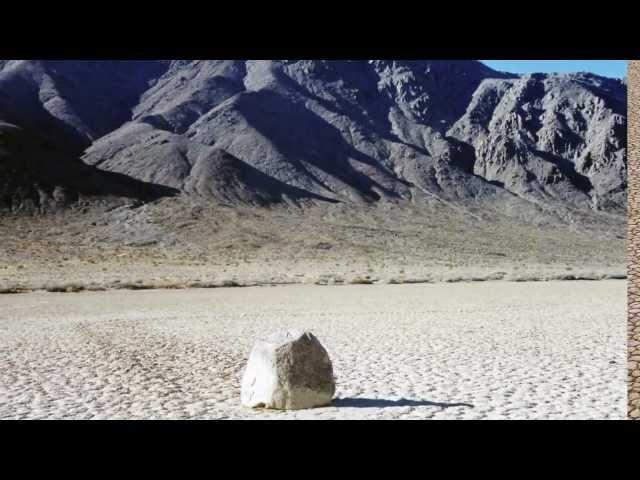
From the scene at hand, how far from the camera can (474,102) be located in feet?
319

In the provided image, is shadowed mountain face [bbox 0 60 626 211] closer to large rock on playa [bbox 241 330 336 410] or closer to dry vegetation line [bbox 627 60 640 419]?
dry vegetation line [bbox 627 60 640 419]

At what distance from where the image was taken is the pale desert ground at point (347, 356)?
7.38 metres

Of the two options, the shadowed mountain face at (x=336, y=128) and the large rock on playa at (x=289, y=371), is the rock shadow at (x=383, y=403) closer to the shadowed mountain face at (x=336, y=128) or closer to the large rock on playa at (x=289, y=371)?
the large rock on playa at (x=289, y=371)

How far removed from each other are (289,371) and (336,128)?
8000 centimetres

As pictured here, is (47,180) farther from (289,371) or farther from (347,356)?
(289,371)

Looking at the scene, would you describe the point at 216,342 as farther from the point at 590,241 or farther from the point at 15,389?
the point at 590,241

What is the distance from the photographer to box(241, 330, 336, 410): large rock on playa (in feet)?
22.3

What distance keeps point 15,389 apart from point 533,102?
93.4 meters

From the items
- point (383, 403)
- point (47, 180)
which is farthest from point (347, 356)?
point (47, 180)

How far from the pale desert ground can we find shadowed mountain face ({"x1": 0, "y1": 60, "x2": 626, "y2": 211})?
143ft

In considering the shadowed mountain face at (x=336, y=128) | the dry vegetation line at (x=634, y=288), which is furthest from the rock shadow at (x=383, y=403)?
the shadowed mountain face at (x=336, y=128)

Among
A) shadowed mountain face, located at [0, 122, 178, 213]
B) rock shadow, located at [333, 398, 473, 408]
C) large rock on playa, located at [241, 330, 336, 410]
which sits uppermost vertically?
shadowed mountain face, located at [0, 122, 178, 213]

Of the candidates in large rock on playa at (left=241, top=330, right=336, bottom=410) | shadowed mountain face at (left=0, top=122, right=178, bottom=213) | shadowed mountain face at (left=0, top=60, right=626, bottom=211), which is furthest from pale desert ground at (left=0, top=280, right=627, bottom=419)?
shadowed mountain face at (left=0, top=60, right=626, bottom=211)

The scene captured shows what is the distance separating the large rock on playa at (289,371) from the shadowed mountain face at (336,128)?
54975 millimetres
